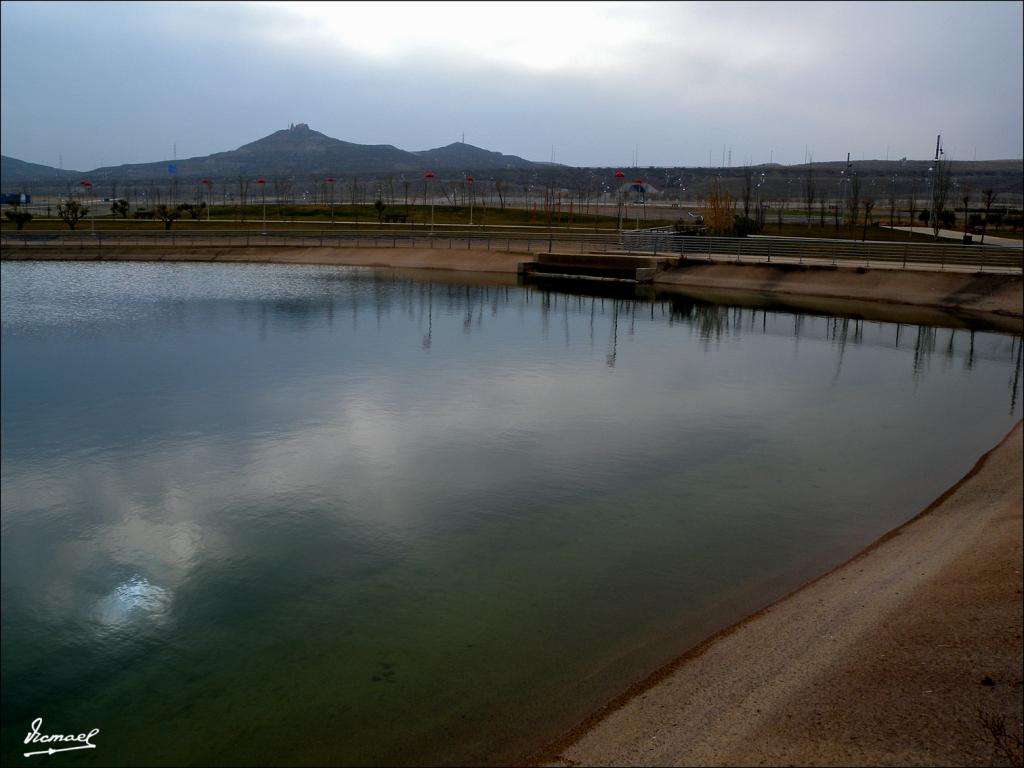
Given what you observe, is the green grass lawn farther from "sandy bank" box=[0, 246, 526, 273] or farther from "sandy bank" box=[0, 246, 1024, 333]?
"sandy bank" box=[0, 246, 1024, 333]

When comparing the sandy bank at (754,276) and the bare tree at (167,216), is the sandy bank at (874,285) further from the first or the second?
the bare tree at (167,216)

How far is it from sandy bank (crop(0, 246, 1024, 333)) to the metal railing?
99 centimetres

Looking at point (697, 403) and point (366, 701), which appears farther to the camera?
point (697, 403)

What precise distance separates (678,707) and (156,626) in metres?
6.45

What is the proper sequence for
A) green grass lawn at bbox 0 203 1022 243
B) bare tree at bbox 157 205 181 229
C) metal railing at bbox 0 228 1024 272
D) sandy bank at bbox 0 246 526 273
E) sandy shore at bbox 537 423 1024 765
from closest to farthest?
sandy shore at bbox 537 423 1024 765 < metal railing at bbox 0 228 1024 272 < sandy bank at bbox 0 246 526 273 < green grass lawn at bbox 0 203 1022 243 < bare tree at bbox 157 205 181 229

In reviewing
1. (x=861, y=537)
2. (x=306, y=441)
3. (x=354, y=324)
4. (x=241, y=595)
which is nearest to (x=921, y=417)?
(x=861, y=537)

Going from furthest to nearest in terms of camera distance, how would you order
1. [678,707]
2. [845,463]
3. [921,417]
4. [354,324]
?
[354,324] < [921,417] < [845,463] < [678,707]

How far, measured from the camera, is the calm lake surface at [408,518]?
9766mm

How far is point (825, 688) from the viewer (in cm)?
933

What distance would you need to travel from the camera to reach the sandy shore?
8.26m

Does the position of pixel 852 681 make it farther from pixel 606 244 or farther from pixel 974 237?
Result: pixel 974 237

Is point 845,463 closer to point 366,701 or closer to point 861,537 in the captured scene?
point 861,537
